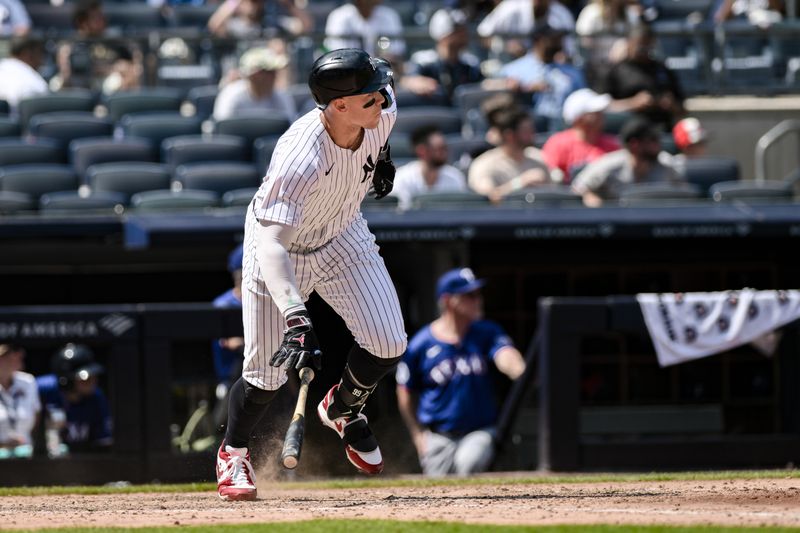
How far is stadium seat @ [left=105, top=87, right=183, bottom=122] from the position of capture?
417 inches

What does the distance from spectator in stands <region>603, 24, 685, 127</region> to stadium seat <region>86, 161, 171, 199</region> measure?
144 inches

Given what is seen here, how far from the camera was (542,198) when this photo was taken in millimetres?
9281

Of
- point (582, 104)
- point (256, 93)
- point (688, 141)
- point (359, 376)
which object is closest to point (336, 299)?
point (359, 376)

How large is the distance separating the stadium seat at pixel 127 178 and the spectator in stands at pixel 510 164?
84.1 inches

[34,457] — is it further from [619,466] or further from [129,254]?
[619,466]

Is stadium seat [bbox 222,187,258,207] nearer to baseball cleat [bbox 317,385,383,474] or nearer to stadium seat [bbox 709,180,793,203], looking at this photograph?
stadium seat [bbox 709,180,793,203]

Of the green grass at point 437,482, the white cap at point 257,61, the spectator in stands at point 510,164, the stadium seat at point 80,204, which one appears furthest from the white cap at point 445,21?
the green grass at point 437,482

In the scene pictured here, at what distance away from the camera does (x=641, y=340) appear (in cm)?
948

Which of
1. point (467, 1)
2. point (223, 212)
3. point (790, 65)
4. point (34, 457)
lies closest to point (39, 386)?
point (34, 457)

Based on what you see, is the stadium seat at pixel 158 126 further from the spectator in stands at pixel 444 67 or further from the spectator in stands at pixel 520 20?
the spectator in stands at pixel 520 20

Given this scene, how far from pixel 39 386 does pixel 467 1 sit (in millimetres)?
5863

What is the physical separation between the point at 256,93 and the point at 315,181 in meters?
5.52

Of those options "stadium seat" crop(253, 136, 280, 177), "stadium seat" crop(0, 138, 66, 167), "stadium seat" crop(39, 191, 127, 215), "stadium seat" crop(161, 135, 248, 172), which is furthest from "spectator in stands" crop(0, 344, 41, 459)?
"stadium seat" crop(253, 136, 280, 177)

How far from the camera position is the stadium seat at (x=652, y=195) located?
31.0ft
